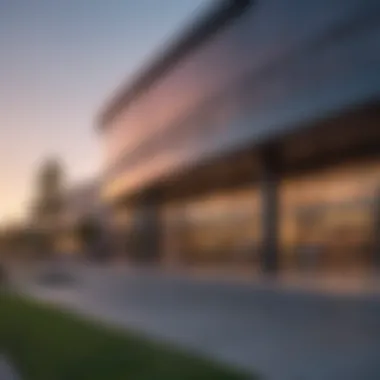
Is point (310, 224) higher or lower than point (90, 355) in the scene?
higher

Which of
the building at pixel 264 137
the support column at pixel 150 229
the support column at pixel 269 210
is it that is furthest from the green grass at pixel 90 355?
the support column at pixel 150 229

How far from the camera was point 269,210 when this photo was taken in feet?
77.4

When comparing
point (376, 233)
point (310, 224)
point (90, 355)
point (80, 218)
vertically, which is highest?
point (80, 218)

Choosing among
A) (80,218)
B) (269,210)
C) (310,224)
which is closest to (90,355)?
(269,210)

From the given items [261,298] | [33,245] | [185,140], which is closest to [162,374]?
[261,298]

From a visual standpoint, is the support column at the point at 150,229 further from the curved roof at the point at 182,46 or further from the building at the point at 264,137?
the curved roof at the point at 182,46

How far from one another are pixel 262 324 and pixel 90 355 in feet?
10.7

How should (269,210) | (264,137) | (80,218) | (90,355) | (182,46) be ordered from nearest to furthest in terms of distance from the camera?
(90,355) → (264,137) → (269,210) → (182,46) → (80,218)

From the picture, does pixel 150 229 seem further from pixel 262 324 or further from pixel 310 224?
pixel 262 324

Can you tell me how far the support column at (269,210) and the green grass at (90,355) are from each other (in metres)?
11.2

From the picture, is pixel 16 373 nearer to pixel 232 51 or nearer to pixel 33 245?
pixel 232 51

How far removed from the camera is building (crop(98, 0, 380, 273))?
1855 cm

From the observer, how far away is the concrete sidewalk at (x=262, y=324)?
8.05 meters

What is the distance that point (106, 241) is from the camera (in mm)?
46469
